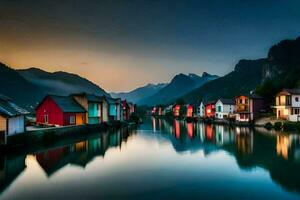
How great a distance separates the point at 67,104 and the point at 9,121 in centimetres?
2084

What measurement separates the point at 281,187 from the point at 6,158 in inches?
762

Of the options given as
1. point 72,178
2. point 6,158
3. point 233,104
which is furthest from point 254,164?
point 233,104

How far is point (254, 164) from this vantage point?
2186cm

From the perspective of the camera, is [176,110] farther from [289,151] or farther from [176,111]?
[289,151]

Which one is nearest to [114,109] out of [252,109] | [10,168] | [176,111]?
[252,109]

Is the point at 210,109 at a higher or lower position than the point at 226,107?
lower

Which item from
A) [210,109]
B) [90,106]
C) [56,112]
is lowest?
[210,109]

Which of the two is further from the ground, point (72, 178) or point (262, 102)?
point (262, 102)

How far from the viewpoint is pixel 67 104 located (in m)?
47.5

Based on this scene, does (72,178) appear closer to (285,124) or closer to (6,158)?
(6,158)

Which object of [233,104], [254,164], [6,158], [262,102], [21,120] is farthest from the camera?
[233,104]

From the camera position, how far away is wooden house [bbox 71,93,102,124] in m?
51.2

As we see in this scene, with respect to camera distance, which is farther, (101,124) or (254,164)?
(101,124)

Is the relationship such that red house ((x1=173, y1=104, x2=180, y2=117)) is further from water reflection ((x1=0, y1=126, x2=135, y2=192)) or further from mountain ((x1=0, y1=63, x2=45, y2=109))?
water reflection ((x1=0, y1=126, x2=135, y2=192))
